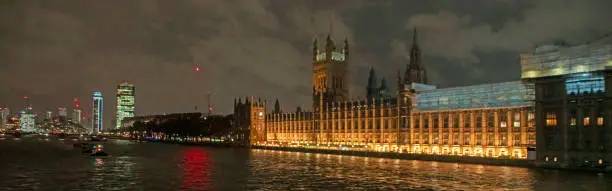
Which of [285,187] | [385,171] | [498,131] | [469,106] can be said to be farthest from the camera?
[469,106]

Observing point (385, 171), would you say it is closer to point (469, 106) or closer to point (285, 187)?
point (285, 187)

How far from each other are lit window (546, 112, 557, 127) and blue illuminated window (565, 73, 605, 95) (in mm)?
4429

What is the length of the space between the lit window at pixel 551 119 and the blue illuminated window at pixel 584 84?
14.5ft

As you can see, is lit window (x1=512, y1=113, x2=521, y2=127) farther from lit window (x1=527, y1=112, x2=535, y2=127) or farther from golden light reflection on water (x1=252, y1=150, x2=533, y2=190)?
golden light reflection on water (x1=252, y1=150, x2=533, y2=190)

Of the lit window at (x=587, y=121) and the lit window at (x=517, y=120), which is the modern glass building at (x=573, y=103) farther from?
the lit window at (x=517, y=120)

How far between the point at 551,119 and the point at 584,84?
7.57 m

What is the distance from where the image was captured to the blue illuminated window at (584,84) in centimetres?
8388

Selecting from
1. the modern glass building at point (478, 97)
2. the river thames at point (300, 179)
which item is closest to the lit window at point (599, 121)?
the river thames at point (300, 179)

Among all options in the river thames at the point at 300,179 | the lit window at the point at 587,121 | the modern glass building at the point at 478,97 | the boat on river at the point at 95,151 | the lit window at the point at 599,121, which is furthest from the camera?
the boat on river at the point at 95,151

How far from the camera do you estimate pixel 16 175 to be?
76188 millimetres

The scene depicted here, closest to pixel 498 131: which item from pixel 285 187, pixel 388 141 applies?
pixel 388 141

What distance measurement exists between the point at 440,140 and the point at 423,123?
7.26 m

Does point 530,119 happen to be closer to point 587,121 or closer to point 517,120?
point 517,120

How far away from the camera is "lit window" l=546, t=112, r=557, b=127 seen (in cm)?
8928
